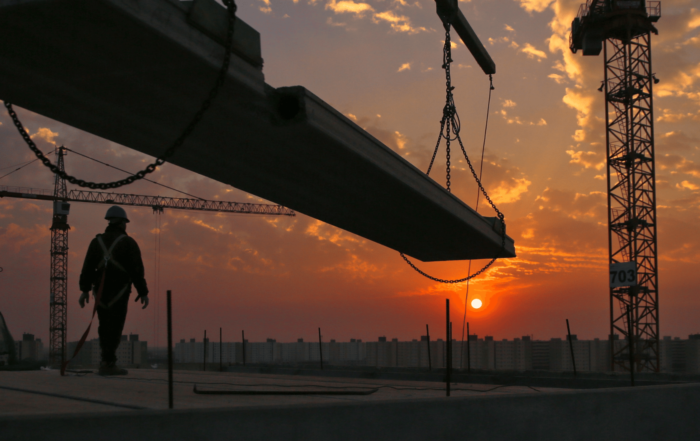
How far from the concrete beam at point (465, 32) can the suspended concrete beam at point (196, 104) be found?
5.80m

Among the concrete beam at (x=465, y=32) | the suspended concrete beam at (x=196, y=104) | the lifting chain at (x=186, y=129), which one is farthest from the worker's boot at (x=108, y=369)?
the concrete beam at (x=465, y=32)

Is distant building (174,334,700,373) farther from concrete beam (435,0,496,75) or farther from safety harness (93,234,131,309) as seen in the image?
safety harness (93,234,131,309)

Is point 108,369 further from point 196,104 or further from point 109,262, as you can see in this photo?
point 196,104

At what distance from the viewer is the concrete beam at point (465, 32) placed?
13656 millimetres

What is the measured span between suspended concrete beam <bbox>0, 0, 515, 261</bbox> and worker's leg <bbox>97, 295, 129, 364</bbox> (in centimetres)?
251

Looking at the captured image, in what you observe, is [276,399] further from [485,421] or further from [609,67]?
[609,67]

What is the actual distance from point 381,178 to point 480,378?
486 cm

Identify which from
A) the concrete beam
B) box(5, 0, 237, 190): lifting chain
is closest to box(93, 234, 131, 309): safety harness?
box(5, 0, 237, 190): lifting chain

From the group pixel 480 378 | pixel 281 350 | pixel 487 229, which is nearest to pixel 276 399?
pixel 480 378

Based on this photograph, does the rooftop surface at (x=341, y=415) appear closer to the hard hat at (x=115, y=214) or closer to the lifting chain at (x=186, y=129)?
the lifting chain at (x=186, y=129)

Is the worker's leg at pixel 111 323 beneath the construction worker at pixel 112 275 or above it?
beneath

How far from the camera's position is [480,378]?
1105cm

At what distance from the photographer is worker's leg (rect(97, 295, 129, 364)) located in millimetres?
8703

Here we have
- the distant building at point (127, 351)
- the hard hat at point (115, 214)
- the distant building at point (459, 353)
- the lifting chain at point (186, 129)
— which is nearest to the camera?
the lifting chain at point (186, 129)
